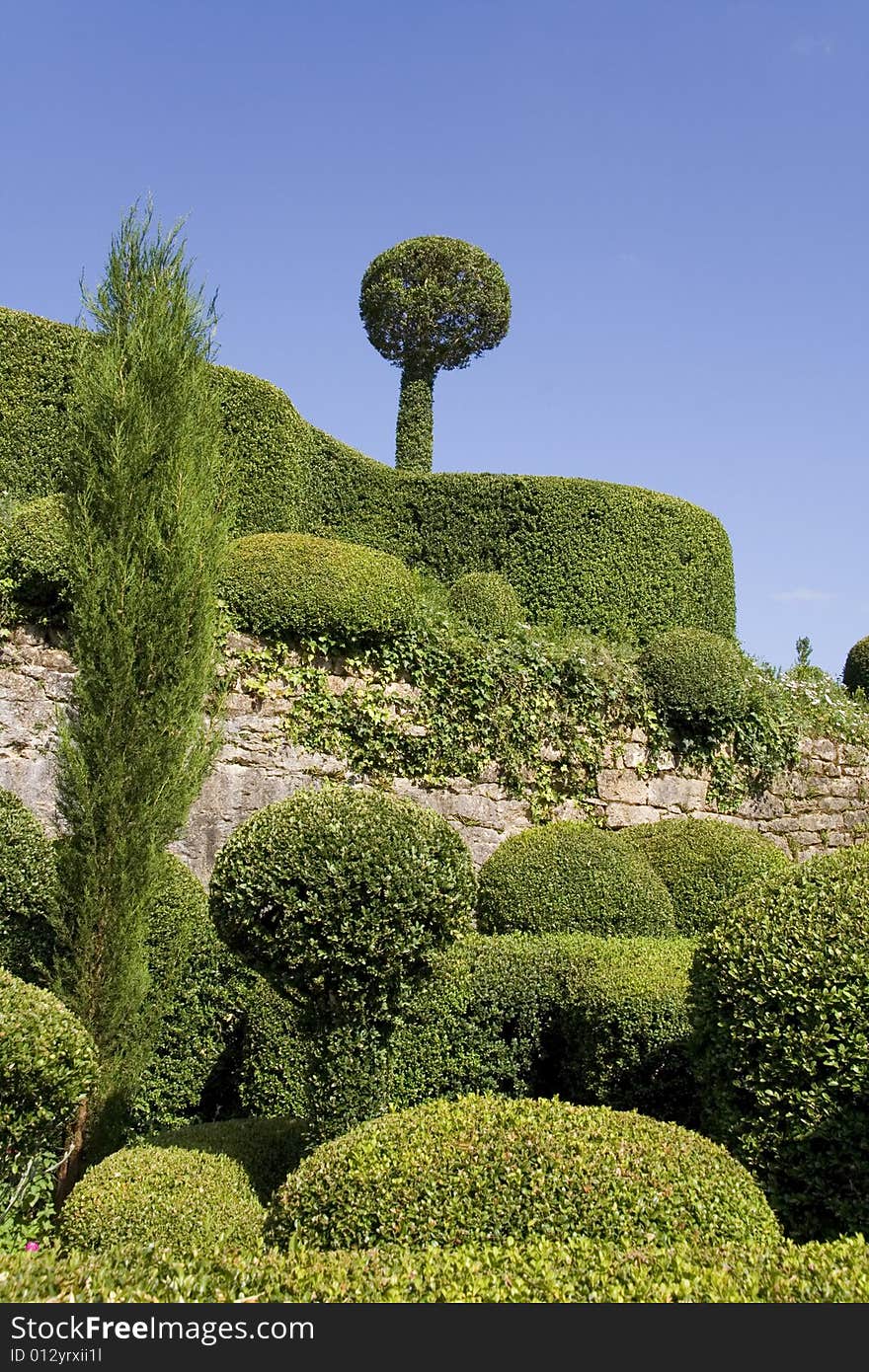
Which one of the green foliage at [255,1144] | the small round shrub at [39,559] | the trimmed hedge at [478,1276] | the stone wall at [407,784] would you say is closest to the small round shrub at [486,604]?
the stone wall at [407,784]

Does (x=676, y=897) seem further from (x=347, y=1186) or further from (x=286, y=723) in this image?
(x=347, y=1186)

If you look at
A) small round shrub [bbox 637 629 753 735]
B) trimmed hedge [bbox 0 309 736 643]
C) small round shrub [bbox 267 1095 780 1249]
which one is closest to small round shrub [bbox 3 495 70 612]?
trimmed hedge [bbox 0 309 736 643]

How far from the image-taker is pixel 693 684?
10766 millimetres

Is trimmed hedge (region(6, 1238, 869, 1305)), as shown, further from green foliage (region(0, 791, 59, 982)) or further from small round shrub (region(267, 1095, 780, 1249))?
green foliage (region(0, 791, 59, 982))

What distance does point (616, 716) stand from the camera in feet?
34.4

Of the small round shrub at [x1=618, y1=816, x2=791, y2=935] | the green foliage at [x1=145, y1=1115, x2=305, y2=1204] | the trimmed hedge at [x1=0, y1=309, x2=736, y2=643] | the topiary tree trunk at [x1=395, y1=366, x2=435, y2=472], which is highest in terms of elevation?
the topiary tree trunk at [x1=395, y1=366, x2=435, y2=472]

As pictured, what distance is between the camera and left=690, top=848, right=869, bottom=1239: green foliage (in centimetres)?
→ 389

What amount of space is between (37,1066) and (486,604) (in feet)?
26.1

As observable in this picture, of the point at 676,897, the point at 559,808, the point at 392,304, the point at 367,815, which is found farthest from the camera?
the point at 392,304

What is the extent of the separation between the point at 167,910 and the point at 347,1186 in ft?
8.99

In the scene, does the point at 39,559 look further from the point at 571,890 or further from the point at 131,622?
the point at 571,890

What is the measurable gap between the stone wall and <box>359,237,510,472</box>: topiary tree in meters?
9.29

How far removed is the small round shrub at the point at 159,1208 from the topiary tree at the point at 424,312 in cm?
1481
